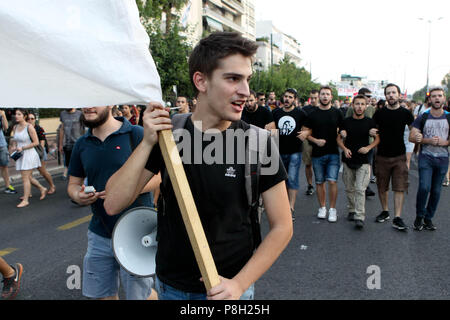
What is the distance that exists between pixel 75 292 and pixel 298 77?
54.7m

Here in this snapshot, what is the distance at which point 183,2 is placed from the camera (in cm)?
2712

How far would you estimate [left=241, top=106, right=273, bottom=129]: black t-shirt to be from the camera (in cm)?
661

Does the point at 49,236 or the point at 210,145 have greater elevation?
the point at 210,145

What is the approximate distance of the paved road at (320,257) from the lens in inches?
145

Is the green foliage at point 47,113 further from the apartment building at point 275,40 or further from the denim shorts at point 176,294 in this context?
the apartment building at point 275,40

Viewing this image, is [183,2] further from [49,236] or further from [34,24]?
[34,24]

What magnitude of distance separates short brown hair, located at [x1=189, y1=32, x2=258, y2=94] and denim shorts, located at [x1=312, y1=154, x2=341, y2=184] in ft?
16.1

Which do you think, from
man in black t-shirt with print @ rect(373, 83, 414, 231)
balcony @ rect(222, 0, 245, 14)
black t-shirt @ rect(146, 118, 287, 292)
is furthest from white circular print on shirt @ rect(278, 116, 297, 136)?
balcony @ rect(222, 0, 245, 14)

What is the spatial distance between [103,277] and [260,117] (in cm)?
445

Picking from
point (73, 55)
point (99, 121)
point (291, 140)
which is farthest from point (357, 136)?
point (73, 55)

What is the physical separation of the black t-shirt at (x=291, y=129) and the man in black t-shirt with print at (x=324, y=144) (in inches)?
11.2

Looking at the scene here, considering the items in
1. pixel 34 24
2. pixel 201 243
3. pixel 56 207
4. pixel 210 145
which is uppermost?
pixel 34 24

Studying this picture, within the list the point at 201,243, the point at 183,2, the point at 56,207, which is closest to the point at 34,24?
the point at 201,243

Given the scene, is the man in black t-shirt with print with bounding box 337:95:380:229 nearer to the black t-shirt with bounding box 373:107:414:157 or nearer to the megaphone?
the black t-shirt with bounding box 373:107:414:157
